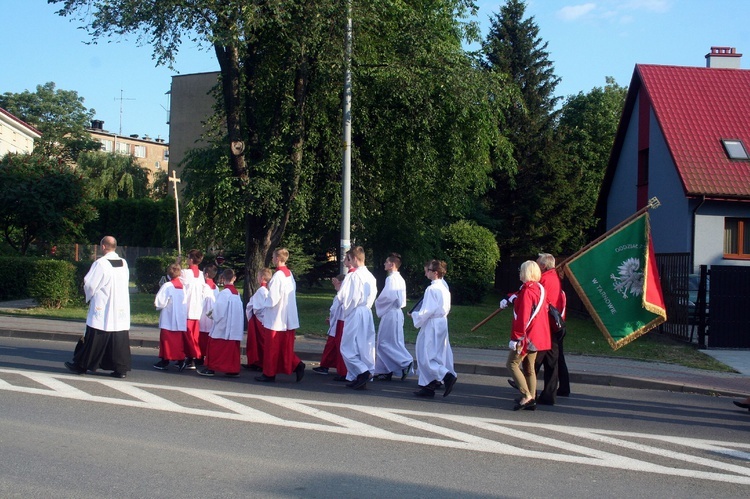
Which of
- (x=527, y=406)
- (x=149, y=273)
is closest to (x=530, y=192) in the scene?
(x=149, y=273)

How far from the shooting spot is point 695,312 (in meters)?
16.2

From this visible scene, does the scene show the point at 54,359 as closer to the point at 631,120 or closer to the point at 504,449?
the point at 504,449

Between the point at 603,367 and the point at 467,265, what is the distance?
15559 mm

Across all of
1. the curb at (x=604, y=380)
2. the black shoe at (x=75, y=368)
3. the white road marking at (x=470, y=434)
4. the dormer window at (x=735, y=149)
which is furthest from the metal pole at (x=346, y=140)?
the dormer window at (x=735, y=149)

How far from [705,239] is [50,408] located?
1994 centimetres

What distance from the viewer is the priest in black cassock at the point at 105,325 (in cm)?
1077

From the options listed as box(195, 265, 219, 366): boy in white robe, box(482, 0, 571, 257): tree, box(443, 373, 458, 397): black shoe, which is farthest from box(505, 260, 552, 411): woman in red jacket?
box(482, 0, 571, 257): tree

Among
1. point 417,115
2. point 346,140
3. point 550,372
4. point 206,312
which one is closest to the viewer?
point 550,372

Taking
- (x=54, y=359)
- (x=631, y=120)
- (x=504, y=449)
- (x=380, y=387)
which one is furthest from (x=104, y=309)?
(x=631, y=120)

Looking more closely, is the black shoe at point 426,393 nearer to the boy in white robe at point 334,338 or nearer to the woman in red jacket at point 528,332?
the woman in red jacket at point 528,332

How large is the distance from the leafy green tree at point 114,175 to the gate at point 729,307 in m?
53.7

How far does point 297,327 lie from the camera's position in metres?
11.3

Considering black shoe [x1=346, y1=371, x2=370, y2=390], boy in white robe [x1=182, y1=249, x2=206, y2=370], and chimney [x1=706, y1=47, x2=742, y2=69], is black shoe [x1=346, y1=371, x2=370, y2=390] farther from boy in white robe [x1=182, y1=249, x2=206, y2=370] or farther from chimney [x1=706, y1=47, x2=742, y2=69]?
chimney [x1=706, y1=47, x2=742, y2=69]

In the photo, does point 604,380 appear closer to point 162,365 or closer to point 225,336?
point 225,336
